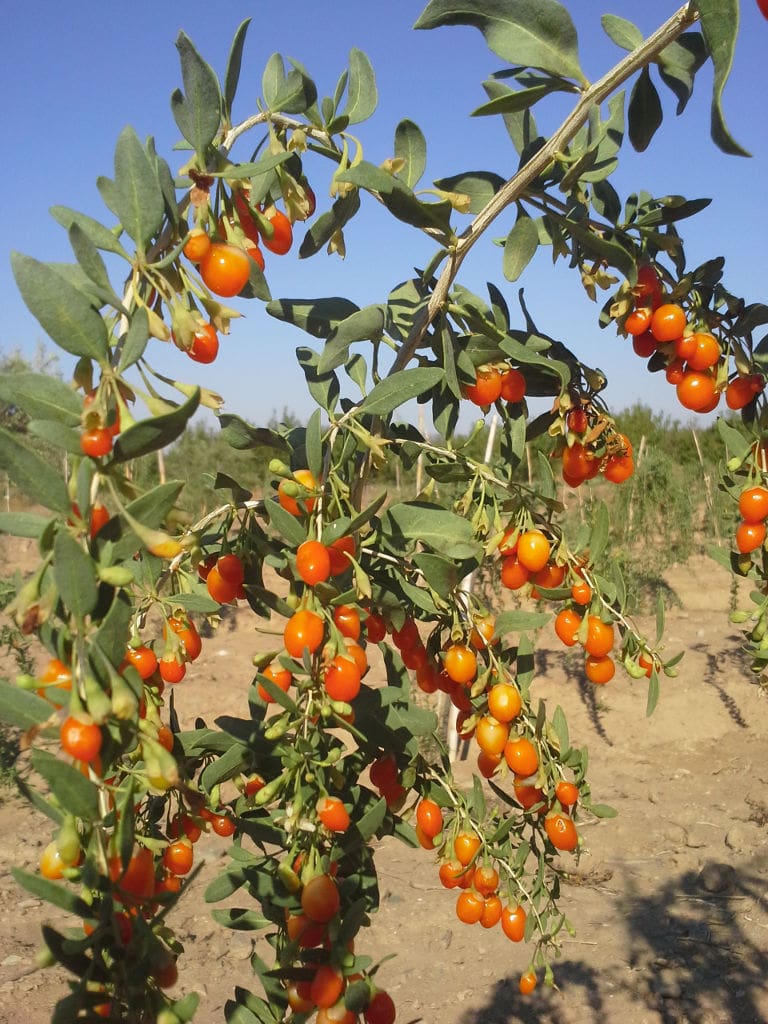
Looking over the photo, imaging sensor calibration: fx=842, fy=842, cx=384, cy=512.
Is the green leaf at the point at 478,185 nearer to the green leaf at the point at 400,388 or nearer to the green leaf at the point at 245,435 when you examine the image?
the green leaf at the point at 400,388

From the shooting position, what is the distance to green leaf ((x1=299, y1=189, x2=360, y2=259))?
1091 millimetres

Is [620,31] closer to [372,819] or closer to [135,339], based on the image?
[135,339]

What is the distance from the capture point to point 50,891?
2.28 ft

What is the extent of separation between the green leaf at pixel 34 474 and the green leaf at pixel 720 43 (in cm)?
65

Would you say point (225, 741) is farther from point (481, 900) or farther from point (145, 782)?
point (481, 900)

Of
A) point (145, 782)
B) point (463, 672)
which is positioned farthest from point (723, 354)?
point (145, 782)

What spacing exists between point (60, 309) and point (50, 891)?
0.49 metres

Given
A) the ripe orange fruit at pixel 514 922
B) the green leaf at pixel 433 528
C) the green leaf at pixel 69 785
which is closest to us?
the green leaf at pixel 69 785

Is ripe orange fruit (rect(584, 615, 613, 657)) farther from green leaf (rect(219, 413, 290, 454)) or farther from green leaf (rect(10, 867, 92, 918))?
green leaf (rect(10, 867, 92, 918))

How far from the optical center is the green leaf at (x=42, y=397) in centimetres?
76

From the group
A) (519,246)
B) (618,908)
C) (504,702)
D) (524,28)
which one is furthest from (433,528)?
(618,908)

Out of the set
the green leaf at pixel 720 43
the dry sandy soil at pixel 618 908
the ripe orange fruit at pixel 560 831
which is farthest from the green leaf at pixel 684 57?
the dry sandy soil at pixel 618 908

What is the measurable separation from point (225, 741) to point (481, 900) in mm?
580

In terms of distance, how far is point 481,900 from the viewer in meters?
1.42
